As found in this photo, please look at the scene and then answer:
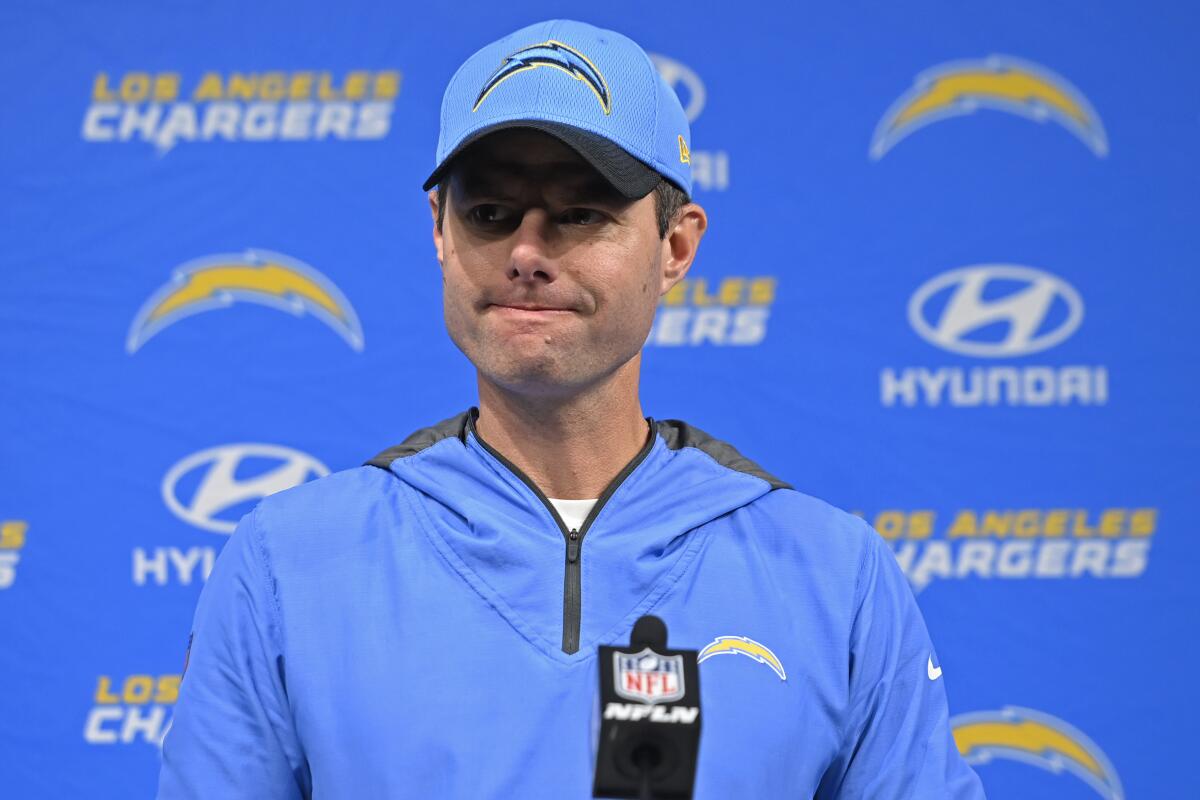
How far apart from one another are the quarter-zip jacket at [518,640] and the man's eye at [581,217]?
0.21 metres

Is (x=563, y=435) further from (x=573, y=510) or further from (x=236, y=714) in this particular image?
(x=236, y=714)

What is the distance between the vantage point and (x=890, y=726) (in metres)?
0.99

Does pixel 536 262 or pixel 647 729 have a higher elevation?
pixel 536 262

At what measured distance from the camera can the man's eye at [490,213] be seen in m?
0.97

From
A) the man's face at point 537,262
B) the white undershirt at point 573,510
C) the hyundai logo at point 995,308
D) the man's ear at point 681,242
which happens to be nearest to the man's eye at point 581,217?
the man's face at point 537,262

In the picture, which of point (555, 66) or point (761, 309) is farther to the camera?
point (761, 309)

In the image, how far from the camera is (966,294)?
2176mm

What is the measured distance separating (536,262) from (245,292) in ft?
4.34

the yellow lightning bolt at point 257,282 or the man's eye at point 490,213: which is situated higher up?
the yellow lightning bolt at point 257,282

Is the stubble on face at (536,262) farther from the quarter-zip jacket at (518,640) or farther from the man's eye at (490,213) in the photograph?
the quarter-zip jacket at (518,640)

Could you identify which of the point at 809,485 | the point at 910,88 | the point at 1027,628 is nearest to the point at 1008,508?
the point at 1027,628

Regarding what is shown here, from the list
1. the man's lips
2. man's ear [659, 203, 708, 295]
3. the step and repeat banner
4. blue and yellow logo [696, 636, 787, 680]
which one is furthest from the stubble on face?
the step and repeat banner

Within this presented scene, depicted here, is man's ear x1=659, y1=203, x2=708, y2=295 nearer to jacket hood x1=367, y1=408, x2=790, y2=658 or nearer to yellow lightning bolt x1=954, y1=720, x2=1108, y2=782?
jacket hood x1=367, y1=408, x2=790, y2=658

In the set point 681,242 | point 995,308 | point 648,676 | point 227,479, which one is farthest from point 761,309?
point 648,676
